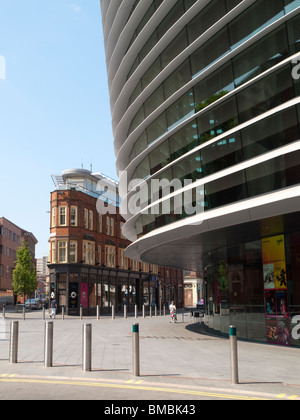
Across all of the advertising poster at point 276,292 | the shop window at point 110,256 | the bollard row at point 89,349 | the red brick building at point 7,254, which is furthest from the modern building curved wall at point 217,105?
the red brick building at point 7,254

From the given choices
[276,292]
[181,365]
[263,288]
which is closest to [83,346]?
[181,365]

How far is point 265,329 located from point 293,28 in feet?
33.8

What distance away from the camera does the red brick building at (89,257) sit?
48.2m

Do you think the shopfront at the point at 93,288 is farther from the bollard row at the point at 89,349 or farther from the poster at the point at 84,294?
the bollard row at the point at 89,349

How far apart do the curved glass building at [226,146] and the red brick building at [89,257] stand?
26.9 meters

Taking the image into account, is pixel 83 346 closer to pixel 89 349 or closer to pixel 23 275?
pixel 89 349

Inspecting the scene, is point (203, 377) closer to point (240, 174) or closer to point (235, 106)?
point (240, 174)

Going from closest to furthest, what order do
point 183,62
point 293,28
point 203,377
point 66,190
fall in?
1. point 203,377
2. point 293,28
3. point 183,62
4. point 66,190

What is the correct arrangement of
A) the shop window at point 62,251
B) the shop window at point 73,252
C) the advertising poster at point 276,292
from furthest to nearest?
the shop window at point 73,252 → the shop window at point 62,251 → the advertising poster at point 276,292

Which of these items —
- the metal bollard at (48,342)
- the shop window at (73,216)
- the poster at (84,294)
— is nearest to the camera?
the metal bollard at (48,342)

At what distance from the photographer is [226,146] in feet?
51.8

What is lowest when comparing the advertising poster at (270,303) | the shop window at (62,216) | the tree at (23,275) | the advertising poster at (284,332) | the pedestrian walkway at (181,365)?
the pedestrian walkway at (181,365)

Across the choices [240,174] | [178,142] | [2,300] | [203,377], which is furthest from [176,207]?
[2,300]

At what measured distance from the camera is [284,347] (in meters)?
15.5
